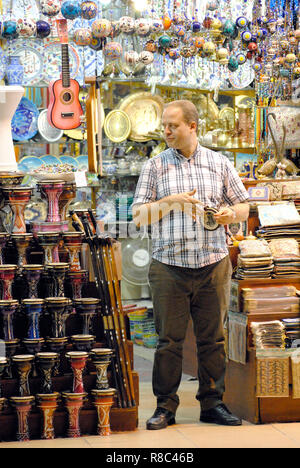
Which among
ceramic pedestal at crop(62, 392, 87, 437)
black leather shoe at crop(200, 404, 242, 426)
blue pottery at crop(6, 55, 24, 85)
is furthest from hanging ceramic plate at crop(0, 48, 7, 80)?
black leather shoe at crop(200, 404, 242, 426)

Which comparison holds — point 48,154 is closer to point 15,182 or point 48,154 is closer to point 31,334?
point 15,182

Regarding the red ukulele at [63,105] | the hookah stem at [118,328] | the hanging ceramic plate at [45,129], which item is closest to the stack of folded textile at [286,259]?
the hookah stem at [118,328]

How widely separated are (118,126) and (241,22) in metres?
1.48

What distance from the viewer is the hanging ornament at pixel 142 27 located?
5684 mm

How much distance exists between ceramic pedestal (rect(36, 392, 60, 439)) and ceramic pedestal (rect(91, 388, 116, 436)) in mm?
206

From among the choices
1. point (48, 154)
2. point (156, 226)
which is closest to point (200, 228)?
point (156, 226)

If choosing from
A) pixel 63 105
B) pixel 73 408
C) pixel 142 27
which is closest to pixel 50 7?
pixel 142 27

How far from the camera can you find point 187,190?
13.5 feet

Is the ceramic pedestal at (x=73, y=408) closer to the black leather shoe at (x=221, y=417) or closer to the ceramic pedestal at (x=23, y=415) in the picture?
the ceramic pedestal at (x=23, y=415)

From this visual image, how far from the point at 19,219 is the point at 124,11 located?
3.14 metres

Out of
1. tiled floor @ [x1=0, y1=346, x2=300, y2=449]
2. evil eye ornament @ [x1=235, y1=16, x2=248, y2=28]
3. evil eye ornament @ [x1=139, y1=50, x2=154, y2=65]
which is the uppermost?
evil eye ornament @ [x1=235, y1=16, x2=248, y2=28]

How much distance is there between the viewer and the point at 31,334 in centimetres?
407

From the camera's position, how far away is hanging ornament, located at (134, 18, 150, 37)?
5.68 m

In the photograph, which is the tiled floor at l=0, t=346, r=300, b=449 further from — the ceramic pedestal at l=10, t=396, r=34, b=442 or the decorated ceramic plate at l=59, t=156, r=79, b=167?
the decorated ceramic plate at l=59, t=156, r=79, b=167
